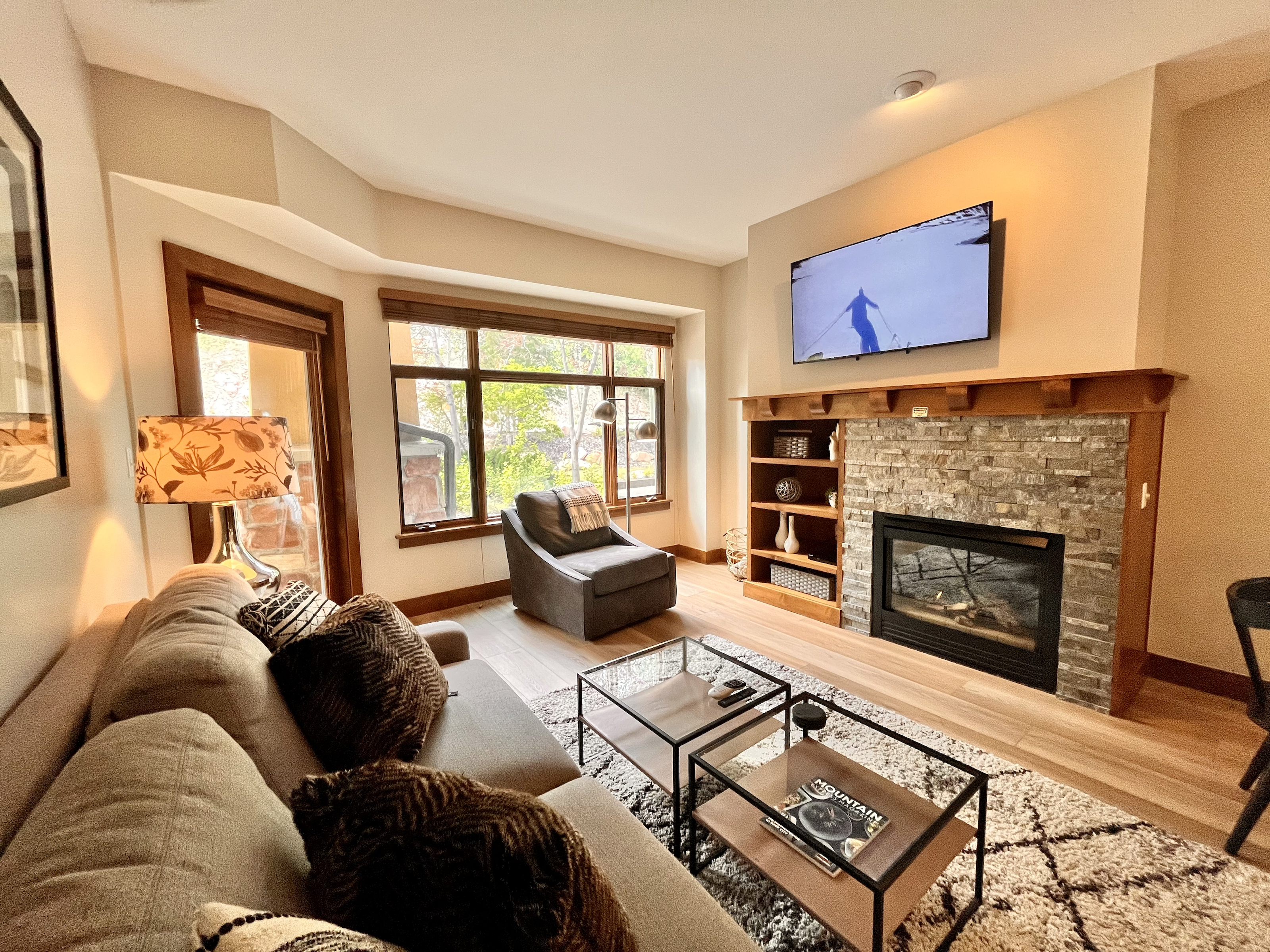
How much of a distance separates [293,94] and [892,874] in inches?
131

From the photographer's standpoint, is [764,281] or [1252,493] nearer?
[1252,493]

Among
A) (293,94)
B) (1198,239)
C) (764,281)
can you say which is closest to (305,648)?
(293,94)

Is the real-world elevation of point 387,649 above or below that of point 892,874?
above

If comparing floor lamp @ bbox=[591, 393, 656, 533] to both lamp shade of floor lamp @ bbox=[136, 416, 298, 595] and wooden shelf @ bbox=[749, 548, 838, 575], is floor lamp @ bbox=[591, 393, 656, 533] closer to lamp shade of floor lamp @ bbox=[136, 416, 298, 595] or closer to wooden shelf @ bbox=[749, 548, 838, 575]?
wooden shelf @ bbox=[749, 548, 838, 575]

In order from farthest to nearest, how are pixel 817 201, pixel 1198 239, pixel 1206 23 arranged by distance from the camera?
pixel 817 201
pixel 1198 239
pixel 1206 23

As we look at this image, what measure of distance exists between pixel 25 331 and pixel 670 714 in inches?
78.3

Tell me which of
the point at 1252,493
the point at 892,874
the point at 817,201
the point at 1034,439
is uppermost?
the point at 817,201

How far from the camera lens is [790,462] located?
3.61 metres

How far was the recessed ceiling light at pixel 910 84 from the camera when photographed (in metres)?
2.12

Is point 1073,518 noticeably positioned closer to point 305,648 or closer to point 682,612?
point 682,612

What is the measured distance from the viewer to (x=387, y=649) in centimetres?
139

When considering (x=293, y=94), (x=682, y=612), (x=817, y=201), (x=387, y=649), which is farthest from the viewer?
(x=682, y=612)

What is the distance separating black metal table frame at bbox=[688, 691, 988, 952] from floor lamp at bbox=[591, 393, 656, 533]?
274 cm

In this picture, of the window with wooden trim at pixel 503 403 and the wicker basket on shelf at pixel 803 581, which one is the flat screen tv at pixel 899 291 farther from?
the window with wooden trim at pixel 503 403
